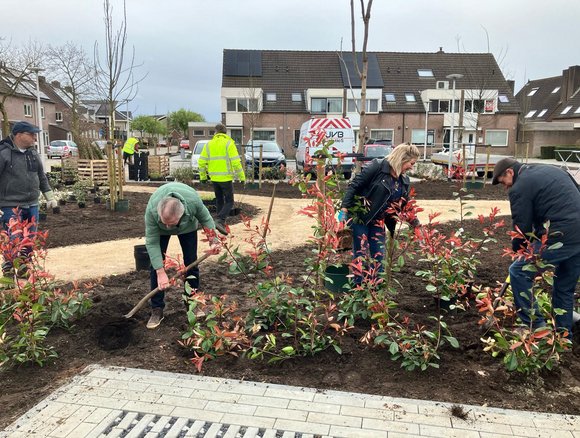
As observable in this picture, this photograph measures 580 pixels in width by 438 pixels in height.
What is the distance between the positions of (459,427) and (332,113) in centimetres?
3740

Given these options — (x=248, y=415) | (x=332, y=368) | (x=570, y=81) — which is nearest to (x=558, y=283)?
(x=332, y=368)

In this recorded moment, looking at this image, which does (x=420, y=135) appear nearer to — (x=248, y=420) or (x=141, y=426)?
(x=248, y=420)

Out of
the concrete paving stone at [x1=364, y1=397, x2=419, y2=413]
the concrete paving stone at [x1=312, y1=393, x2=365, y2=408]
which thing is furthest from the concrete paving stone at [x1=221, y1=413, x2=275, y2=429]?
the concrete paving stone at [x1=364, y1=397, x2=419, y2=413]

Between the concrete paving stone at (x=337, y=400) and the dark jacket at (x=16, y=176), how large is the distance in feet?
13.5

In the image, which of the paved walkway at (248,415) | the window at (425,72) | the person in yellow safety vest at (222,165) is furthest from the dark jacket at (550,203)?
the window at (425,72)

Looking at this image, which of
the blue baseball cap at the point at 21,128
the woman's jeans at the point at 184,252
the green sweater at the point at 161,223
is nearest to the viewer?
the green sweater at the point at 161,223

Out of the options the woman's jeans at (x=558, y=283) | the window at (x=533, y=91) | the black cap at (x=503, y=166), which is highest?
the window at (x=533, y=91)

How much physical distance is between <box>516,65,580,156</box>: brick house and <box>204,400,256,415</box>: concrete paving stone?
3793cm

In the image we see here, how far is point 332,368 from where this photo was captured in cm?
347

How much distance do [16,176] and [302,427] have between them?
14.2 ft

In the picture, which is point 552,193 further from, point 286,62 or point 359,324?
point 286,62

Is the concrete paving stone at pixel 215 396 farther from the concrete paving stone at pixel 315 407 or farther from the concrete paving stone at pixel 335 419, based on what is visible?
the concrete paving stone at pixel 335 419

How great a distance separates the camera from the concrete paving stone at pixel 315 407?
9.57 ft

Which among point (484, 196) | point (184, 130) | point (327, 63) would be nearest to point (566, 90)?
point (327, 63)
